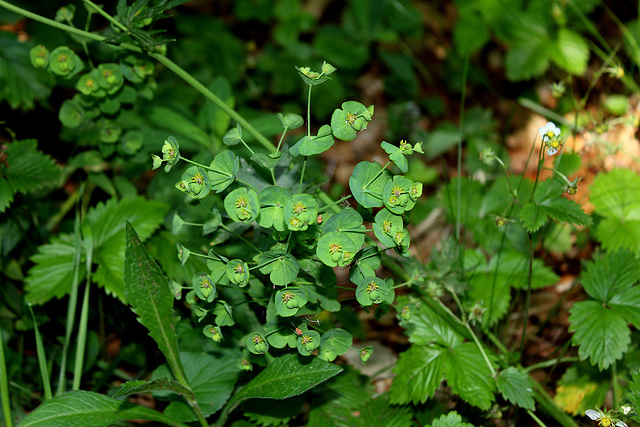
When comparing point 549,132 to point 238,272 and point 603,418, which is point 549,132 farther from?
point 238,272

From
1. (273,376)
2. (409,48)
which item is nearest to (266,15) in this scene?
(409,48)

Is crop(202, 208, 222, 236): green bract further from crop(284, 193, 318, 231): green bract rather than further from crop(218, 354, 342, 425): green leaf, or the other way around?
crop(218, 354, 342, 425): green leaf

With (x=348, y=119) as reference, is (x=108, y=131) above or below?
below

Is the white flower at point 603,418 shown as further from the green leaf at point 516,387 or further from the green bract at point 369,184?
the green bract at point 369,184

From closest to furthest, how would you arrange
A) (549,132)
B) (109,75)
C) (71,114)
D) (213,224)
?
(213,224)
(549,132)
(109,75)
(71,114)

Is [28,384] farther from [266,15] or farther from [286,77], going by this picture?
[266,15]

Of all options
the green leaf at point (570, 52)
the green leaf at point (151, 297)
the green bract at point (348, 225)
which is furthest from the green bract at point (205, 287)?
the green leaf at point (570, 52)

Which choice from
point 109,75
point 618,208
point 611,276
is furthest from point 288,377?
point 618,208
